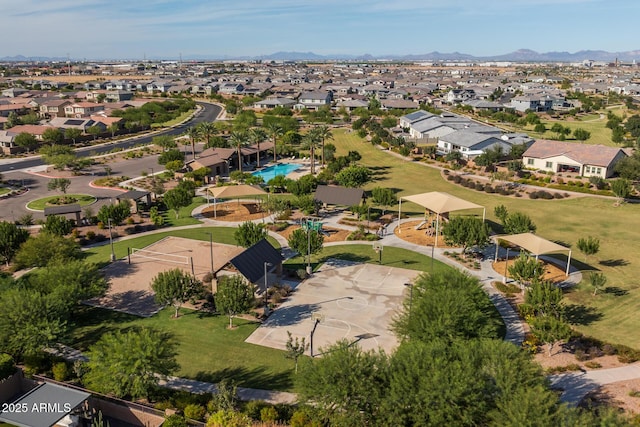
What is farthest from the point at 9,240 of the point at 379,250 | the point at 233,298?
the point at 379,250

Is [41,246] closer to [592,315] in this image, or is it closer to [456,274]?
[456,274]

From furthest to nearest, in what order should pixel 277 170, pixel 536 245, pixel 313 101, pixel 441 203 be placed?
pixel 313 101 < pixel 277 170 < pixel 441 203 < pixel 536 245

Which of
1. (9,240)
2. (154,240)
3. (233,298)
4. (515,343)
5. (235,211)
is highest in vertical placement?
(9,240)

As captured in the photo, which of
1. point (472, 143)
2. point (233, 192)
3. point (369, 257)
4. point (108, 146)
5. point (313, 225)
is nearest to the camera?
point (369, 257)

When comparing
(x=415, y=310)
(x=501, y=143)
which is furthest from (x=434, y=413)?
(x=501, y=143)

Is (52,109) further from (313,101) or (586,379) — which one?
(586,379)

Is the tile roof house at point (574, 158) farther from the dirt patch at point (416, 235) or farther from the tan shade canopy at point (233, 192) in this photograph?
the tan shade canopy at point (233, 192)
